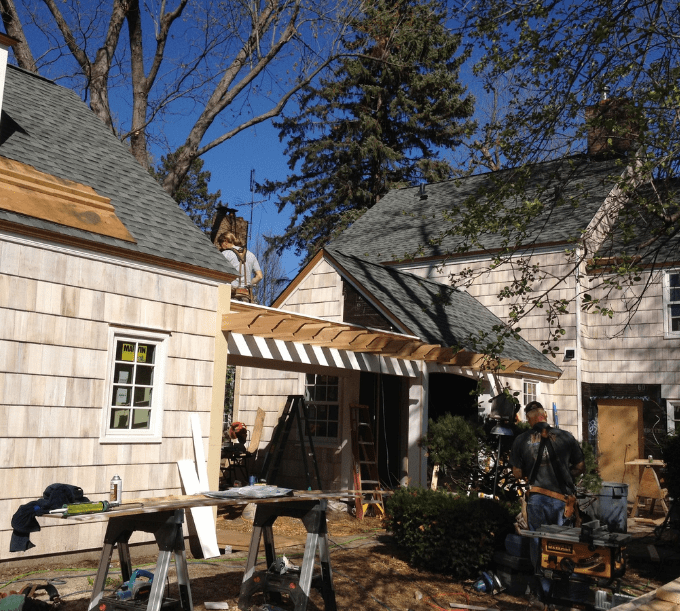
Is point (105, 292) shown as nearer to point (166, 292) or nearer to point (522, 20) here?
point (166, 292)

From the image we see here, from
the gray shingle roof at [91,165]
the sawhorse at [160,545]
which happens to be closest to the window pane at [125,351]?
the gray shingle roof at [91,165]

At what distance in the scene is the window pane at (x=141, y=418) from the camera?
8.52 meters

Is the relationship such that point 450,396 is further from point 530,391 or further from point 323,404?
point 323,404

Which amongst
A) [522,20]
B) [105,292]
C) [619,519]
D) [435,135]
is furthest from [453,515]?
[435,135]

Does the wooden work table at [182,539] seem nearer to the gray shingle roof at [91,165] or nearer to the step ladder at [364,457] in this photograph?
the gray shingle roof at [91,165]

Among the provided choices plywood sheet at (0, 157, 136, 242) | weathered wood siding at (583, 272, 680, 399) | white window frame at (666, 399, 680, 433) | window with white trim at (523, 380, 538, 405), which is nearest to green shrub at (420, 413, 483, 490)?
window with white trim at (523, 380, 538, 405)

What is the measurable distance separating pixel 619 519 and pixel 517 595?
2.49 meters

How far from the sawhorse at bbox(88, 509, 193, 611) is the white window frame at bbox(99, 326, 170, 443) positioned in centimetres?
288

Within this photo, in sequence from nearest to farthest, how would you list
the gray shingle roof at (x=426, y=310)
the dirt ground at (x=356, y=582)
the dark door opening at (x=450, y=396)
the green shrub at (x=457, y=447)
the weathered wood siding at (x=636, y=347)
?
the dirt ground at (x=356, y=582) < the green shrub at (x=457, y=447) < the gray shingle roof at (x=426, y=310) < the dark door opening at (x=450, y=396) < the weathered wood siding at (x=636, y=347)

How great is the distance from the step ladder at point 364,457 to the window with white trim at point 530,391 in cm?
394

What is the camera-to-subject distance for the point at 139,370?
8.58 metres

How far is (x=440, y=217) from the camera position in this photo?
65.5 ft

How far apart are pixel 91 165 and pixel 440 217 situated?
11939mm

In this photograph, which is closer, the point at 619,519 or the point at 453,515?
the point at 453,515
